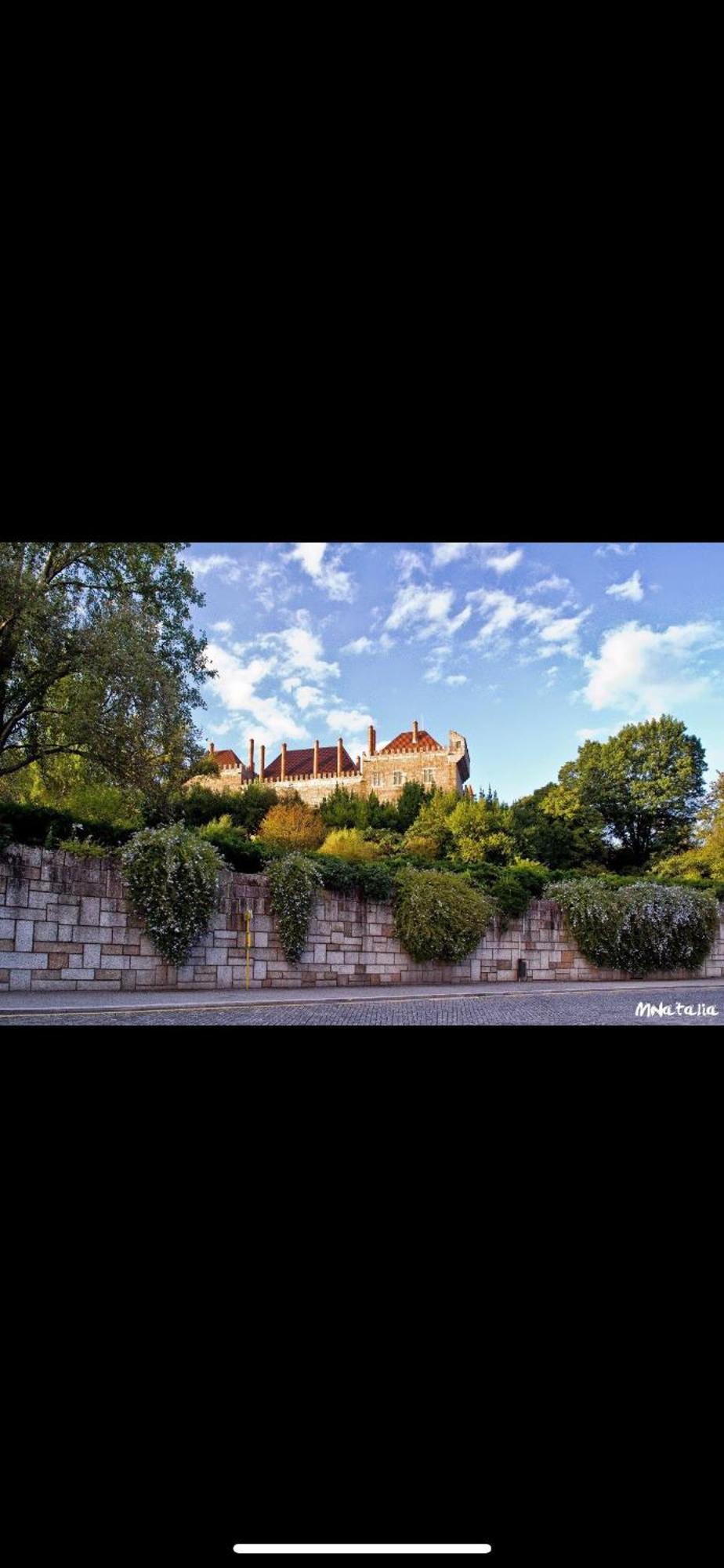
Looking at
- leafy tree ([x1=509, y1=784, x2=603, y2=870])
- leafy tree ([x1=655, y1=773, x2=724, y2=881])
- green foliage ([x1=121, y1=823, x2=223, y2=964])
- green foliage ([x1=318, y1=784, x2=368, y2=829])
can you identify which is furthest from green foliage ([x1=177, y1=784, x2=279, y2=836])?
leafy tree ([x1=655, y1=773, x2=724, y2=881])

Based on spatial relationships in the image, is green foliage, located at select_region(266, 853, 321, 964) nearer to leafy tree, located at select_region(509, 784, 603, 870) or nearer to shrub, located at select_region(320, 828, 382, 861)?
shrub, located at select_region(320, 828, 382, 861)

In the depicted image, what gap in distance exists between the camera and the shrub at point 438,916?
23.6 ft

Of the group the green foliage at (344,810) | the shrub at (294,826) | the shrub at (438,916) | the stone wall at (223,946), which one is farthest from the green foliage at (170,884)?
the green foliage at (344,810)

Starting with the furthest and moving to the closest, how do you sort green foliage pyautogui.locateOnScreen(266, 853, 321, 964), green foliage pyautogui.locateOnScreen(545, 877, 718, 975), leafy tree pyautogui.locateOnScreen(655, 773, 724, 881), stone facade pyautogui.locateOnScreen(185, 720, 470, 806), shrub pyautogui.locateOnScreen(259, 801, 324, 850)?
1. stone facade pyautogui.locateOnScreen(185, 720, 470, 806)
2. leafy tree pyautogui.locateOnScreen(655, 773, 724, 881)
3. shrub pyautogui.locateOnScreen(259, 801, 324, 850)
4. green foliage pyautogui.locateOnScreen(545, 877, 718, 975)
5. green foliage pyautogui.locateOnScreen(266, 853, 321, 964)

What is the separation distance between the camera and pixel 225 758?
8031 mm

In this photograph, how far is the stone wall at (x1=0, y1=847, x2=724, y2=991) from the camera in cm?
502

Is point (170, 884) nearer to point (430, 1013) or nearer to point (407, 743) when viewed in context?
point (430, 1013)

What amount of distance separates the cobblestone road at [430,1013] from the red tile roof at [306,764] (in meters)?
4.47

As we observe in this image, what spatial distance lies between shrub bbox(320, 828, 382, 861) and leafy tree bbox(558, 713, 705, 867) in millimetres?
2552

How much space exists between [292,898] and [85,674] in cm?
245

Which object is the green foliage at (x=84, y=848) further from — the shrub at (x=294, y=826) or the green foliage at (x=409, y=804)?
the green foliage at (x=409, y=804)
